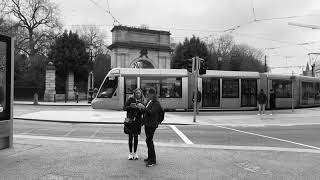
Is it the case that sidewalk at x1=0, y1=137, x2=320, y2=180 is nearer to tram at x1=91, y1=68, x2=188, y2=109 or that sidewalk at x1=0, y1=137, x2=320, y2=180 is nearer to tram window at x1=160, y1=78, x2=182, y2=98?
tram at x1=91, y1=68, x2=188, y2=109

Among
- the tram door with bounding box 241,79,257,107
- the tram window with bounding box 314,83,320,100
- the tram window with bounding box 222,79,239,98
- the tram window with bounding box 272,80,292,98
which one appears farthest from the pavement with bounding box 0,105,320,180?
the tram window with bounding box 314,83,320,100

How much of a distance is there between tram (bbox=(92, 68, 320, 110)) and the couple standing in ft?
48.1

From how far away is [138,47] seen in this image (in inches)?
1923

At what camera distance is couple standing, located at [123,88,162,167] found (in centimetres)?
756

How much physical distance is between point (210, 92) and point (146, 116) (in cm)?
1763

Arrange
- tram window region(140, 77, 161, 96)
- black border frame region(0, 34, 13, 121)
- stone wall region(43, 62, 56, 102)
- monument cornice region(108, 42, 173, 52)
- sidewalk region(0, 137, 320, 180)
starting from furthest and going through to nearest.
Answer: monument cornice region(108, 42, 173, 52), stone wall region(43, 62, 56, 102), tram window region(140, 77, 161, 96), black border frame region(0, 34, 13, 121), sidewalk region(0, 137, 320, 180)

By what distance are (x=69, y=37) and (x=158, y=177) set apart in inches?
1708

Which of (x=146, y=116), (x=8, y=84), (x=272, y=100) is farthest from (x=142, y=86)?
(x=146, y=116)

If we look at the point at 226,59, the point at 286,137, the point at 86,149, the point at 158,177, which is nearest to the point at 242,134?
the point at 286,137

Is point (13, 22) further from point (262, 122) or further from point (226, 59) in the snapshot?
point (262, 122)

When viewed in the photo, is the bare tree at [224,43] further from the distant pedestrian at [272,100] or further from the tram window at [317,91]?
the distant pedestrian at [272,100]

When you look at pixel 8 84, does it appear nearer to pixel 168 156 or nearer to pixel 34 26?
pixel 168 156

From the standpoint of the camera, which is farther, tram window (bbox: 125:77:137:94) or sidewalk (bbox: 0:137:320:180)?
tram window (bbox: 125:77:137:94)

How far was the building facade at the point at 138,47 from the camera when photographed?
156ft
